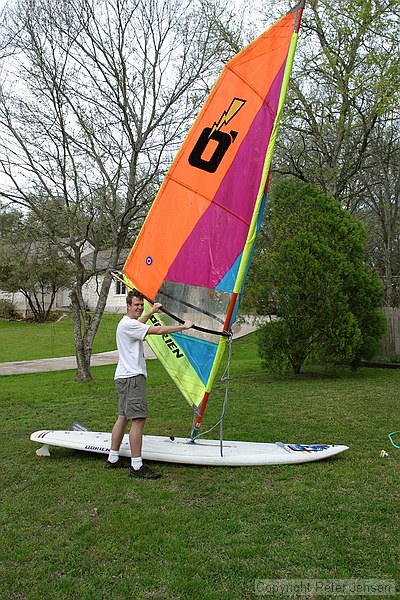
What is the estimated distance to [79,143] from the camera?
1124 cm

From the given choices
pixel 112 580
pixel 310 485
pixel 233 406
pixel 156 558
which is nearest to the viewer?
pixel 112 580

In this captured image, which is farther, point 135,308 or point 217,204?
point 217,204

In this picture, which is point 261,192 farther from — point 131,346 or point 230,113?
point 131,346

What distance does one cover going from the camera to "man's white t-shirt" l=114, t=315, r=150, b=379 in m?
4.91

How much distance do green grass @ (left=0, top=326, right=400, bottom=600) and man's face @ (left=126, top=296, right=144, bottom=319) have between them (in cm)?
139

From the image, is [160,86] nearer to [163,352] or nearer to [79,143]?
[79,143]

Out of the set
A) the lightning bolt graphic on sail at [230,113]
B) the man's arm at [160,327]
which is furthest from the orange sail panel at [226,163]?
the man's arm at [160,327]

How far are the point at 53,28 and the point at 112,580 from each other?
34.1 ft

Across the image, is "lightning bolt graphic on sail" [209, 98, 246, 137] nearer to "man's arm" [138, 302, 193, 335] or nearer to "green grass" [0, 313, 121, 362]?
"man's arm" [138, 302, 193, 335]

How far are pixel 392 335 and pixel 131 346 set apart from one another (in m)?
11.4

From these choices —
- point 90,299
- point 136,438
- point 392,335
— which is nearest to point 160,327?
point 136,438

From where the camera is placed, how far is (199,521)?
3.80 m

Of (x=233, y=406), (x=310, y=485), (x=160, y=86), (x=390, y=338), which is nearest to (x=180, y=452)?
(x=310, y=485)

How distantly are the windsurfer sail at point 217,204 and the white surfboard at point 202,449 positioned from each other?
0.34m
